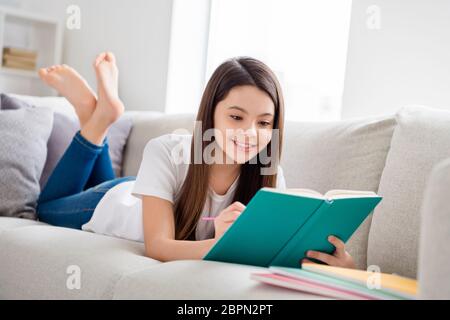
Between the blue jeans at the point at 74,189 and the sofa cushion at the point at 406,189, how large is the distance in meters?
0.89

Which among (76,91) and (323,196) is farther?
A: (76,91)

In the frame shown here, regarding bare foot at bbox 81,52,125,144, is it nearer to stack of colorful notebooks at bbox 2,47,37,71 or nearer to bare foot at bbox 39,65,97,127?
bare foot at bbox 39,65,97,127

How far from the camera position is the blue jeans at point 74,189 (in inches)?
86.4

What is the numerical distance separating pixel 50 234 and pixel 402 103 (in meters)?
1.38

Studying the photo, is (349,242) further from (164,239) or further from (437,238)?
(437,238)

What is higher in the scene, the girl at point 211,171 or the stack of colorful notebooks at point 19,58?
the stack of colorful notebooks at point 19,58

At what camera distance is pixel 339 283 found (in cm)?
119

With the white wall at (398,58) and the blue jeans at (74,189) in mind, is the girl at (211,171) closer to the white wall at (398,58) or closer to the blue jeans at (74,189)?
the blue jeans at (74,189)

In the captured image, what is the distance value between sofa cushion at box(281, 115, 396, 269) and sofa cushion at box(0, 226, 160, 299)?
0.56 metres

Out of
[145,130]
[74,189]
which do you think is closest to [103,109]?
[74,189]

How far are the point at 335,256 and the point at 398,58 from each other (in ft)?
3.92

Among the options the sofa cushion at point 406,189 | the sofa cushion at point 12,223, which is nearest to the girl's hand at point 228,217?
the sofa cushion at point 406,189

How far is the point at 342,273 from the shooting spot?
123 centimetres
